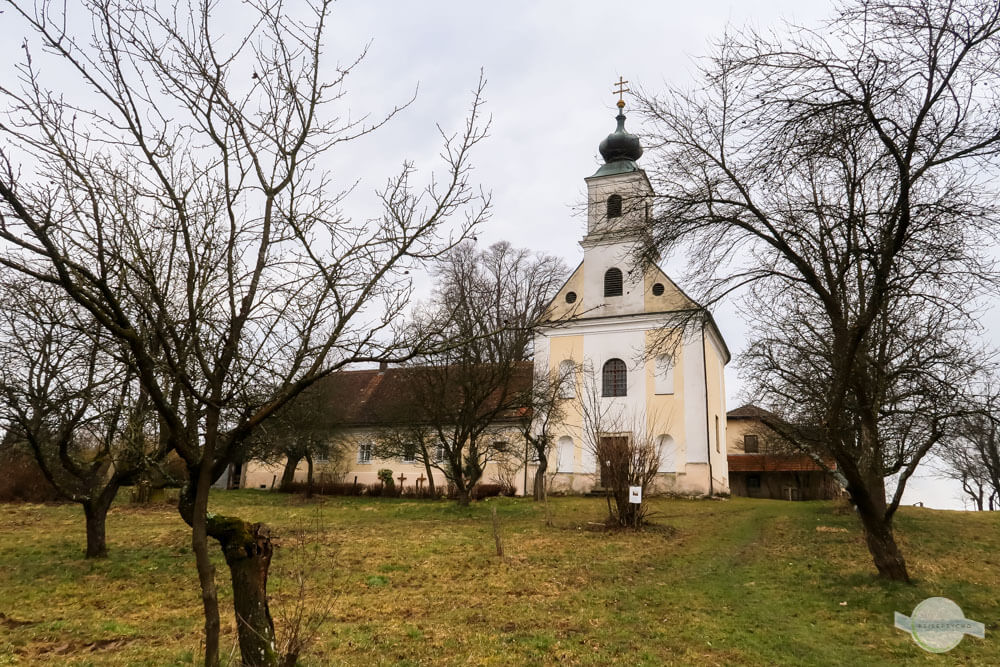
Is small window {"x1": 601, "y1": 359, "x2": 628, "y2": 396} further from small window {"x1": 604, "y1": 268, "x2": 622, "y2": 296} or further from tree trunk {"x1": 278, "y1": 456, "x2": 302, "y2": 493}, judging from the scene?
tree trunk {"x1": 278, "y1": 456, "x2": 302, "y2": 493}

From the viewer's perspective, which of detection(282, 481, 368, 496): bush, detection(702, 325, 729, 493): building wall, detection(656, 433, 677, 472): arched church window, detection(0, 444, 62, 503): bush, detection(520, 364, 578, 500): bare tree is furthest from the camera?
detection(282, 481, 368, 496): bush

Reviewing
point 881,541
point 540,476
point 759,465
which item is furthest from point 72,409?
point 759,465

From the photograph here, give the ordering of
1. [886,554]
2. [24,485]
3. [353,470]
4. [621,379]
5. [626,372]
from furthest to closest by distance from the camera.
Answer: [353,470] < [621,379] < [626,372] < [24,485] < [886,554]

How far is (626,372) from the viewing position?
2936 centimetres

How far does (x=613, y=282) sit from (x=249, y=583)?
27410 millimetres

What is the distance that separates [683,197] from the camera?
871 cm

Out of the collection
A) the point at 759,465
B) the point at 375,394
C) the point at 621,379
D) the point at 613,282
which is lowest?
the point at 759,465

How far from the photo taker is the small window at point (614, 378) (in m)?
29.4

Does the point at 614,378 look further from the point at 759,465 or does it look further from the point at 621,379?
the point at 759,465

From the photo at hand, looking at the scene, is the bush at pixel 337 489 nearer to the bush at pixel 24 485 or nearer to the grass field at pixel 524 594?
the bush at pixel 24 485

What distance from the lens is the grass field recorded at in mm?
6270

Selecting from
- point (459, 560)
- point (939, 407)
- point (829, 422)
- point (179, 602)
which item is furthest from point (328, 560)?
point (939, 407)

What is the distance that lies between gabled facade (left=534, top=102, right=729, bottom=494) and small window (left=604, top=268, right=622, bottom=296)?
5cm

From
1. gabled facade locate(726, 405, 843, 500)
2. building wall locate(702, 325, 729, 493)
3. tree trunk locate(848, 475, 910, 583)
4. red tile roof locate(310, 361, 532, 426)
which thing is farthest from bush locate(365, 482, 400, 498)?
tree trunk locate(848, 475, 910, 583)
